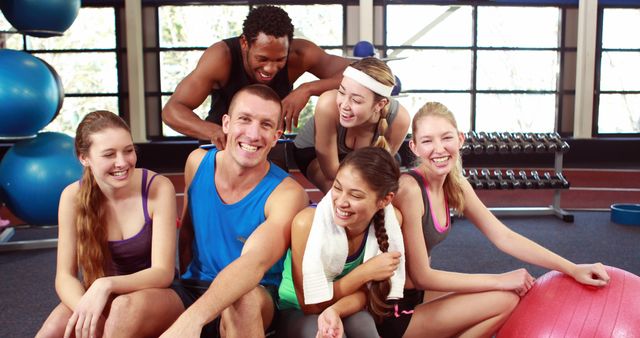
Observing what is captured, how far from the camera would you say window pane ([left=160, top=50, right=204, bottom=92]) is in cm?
834

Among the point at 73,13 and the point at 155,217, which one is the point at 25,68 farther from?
the point at 155,217

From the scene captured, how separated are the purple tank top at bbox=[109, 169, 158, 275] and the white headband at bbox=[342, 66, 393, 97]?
856 millimetres

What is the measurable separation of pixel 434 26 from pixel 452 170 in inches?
265

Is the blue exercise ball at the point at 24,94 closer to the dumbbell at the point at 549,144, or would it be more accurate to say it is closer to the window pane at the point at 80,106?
the dumbbell at the point at 549,144

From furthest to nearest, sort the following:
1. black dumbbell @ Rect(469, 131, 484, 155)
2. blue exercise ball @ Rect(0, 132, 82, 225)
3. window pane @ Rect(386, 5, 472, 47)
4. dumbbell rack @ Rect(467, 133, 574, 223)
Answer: window pane @ Rect(386, 5, 472, 47) → dumbbell rack @ Rect(467, 133, 574, 223) → black dumbbell @ Rect(469, 131, 484, 155) → blue exercise ball @ Rect(0, 132, 82, 225)

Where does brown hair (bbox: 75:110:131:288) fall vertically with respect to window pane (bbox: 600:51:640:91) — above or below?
below

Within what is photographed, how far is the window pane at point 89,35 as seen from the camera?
822 cm

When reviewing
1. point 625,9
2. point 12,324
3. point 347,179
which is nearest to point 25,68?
point 12,324

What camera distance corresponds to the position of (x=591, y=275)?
2053 mm

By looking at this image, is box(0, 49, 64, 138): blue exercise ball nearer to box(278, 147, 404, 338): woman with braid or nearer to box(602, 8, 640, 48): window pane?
box(278, 147, 404, 338): woman with braid

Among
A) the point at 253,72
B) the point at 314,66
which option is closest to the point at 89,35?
the point at 314,66

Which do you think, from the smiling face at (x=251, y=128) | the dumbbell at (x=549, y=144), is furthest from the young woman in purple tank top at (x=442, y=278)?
the dumbbell at (x=549, y=144)

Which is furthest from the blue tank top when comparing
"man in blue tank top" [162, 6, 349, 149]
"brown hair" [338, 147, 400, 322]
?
"brown hair" [338, 147, 400, 322]

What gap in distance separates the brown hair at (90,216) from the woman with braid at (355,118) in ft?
2.77
